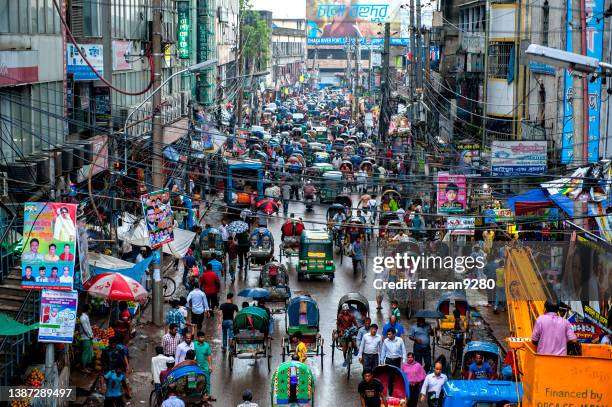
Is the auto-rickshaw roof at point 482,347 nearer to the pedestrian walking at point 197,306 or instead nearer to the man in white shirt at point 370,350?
the man in white shirt at point 370,350

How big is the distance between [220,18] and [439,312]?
65.5 meters

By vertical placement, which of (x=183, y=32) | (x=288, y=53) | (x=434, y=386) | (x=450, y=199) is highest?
(x=288, y=53)

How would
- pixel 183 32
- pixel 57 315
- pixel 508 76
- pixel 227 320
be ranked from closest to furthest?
pixel 57 315
pixel 227 320
pixel 508 76
pixel 183 32

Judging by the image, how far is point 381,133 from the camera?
72500mm

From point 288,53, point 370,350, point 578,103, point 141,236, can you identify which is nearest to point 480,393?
point 370,350

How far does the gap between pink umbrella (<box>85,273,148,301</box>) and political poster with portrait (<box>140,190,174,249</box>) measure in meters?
3.59

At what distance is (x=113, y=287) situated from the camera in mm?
23094

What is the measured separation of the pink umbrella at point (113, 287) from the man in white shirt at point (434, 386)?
21.8ft

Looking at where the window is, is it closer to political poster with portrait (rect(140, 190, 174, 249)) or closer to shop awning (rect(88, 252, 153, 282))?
political poster with portrait (rect(140, 190, 174, 249))

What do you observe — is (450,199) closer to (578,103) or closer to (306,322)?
(306,322)

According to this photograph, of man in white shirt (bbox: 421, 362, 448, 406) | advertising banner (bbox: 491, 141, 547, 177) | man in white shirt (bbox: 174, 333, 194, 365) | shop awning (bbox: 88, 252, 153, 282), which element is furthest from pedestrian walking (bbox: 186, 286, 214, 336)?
advertising banner (bbox: 491, 141, 547, 177)

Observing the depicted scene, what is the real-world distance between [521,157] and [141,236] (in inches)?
492

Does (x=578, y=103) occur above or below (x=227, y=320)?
above

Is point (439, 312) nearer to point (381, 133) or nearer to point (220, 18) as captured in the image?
point (381, 133)
